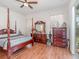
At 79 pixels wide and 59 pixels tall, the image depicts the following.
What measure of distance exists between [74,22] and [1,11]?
4435 mm

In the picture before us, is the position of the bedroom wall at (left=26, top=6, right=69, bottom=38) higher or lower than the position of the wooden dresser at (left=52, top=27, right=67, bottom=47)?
higher

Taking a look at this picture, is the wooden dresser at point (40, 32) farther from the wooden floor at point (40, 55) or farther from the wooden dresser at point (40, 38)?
the wooden floor at point (40, 55)

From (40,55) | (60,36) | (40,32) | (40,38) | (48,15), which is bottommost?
(40,55)

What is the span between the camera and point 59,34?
4.91m

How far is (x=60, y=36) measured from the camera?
4.87 meters

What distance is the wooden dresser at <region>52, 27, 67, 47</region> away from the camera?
15.5 feet

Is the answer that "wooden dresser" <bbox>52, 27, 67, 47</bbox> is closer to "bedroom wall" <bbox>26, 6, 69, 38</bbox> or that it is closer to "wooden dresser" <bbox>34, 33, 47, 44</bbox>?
"bedroom wall" <bbox>26, 6, 69, 38</bbox>

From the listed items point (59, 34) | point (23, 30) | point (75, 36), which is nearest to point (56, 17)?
point (59, 34)

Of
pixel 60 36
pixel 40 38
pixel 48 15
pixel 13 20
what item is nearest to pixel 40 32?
pixel 40 38

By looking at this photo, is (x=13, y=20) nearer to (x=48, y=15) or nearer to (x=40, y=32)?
(x=40, y=32)

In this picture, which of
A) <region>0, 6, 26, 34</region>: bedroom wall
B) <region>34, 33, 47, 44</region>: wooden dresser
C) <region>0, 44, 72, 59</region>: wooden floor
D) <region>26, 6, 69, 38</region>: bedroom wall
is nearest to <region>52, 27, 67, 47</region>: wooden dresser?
<region>0, 44, 72, 59</region>: wooden floor

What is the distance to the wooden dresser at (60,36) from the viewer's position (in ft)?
15.5

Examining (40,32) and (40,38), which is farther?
(40,32)

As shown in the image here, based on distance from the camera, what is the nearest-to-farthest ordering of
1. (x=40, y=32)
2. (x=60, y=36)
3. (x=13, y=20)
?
(x=60, y=36)
(x=13, y=20)
(x=40, y=32)
